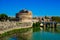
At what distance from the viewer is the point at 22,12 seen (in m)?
56.6

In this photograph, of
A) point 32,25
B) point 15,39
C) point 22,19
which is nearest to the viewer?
point 15,39

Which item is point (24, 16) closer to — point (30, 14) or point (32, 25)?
point (30, 14)

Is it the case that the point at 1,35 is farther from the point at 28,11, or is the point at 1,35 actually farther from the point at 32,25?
the point at 28,11

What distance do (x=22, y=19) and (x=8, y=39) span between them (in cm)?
3306

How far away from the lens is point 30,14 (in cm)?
5566

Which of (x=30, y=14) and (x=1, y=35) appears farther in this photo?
(x=30, y=14)

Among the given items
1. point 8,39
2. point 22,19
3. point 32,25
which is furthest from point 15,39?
point 22,19

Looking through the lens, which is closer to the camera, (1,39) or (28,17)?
(1,39)

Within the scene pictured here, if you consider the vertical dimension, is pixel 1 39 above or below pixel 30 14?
below

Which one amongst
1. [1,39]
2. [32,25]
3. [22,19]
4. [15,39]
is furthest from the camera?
[22,19]

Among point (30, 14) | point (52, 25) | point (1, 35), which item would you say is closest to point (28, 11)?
point (30, 14)

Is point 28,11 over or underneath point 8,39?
over

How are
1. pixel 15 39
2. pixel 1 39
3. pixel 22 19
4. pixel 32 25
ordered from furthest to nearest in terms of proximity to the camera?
pixel 22 19, pixel 32 25, pixel 15 39, pixel 1 39

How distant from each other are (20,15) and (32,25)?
7861 mm
